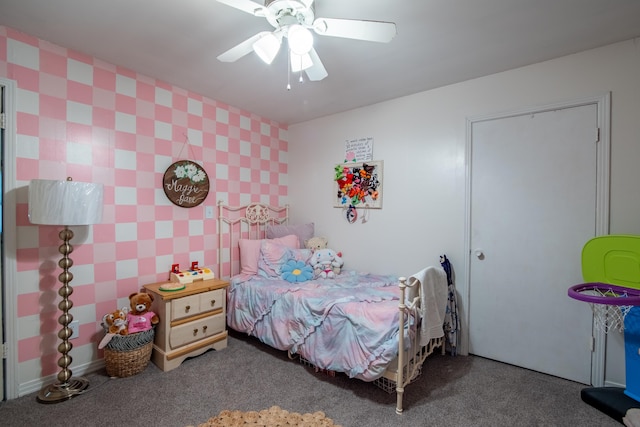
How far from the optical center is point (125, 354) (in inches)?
84.0

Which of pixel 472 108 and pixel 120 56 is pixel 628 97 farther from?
pixel 120 56

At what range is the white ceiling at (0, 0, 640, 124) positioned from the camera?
166 cm

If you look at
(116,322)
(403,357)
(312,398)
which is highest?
(116,322)

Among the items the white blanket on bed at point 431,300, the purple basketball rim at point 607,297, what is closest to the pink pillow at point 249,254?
the white blanket on bed at point 431,300

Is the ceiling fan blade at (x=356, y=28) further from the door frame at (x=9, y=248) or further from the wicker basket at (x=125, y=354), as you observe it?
the wicker basket at (x=125, y=354)

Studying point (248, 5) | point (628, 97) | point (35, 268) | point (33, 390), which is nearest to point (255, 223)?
point (35, 268)

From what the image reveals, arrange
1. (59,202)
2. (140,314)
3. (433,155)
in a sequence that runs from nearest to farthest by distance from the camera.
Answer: (59,202), (140,314), (433,155)

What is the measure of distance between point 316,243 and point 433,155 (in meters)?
1.57

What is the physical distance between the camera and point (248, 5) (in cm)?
134

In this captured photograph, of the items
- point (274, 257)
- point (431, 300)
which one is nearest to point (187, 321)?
point (274, 257)

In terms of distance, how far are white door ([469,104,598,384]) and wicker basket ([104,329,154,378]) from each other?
272 centimetres

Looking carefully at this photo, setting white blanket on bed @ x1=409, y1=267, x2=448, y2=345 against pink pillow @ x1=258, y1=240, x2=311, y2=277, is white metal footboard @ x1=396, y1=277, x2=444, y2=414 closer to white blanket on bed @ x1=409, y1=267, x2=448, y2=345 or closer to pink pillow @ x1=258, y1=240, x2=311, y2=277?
white blanket on bed @ x1=409, y1=267, x2=448, y2=345

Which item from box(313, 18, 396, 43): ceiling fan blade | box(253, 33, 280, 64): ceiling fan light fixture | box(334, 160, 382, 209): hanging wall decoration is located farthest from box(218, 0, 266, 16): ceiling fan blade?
box(334, 160, 382, 209): hanging wall decoration

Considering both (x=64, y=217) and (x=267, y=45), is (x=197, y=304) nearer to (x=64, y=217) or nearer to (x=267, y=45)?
(x=64, y=217)
